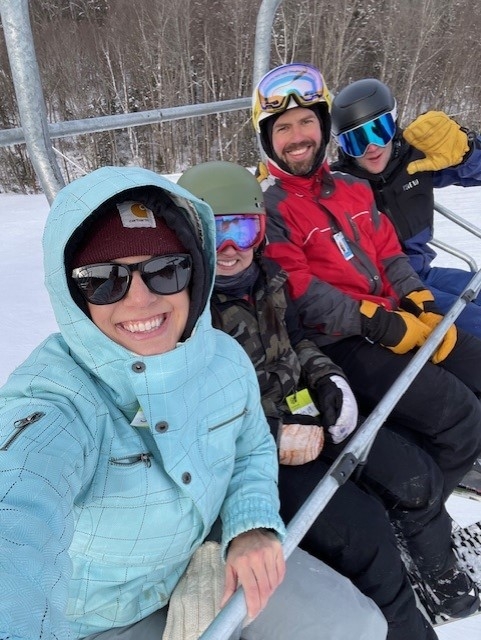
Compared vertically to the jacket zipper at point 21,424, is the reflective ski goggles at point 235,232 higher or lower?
lower

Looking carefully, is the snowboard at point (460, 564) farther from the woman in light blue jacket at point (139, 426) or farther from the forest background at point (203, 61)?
the forest background at point (203, 61)

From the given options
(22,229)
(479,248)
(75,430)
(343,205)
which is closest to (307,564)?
(75,430)

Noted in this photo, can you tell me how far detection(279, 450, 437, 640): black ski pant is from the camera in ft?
4.44

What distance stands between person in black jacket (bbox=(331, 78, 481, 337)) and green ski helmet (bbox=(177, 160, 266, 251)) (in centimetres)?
91

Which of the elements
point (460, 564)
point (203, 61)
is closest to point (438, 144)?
point (460, 564)

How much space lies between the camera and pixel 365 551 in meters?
1.35

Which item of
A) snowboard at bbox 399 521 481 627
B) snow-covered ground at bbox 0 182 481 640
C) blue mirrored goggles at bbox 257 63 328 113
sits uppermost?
blue mirrored goggles at bbox 257 63 328 113

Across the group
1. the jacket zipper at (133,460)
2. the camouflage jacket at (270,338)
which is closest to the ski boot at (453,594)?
the camouflage jacket at (270,338)

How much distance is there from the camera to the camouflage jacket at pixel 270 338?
1.55 meters

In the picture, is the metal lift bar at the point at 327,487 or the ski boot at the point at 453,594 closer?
the metal lift bar at the point at 327,487

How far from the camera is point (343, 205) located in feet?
6.66

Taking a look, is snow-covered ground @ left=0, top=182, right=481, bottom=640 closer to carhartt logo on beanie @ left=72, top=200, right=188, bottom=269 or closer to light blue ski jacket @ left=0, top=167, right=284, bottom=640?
light blue ski jacket @ left=0, top=167, right=284, bottom=640

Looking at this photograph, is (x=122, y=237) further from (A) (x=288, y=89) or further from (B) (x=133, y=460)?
(A) (x=288, y=89)

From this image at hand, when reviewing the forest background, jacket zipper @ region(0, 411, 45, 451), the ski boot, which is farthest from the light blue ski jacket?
the forest background
